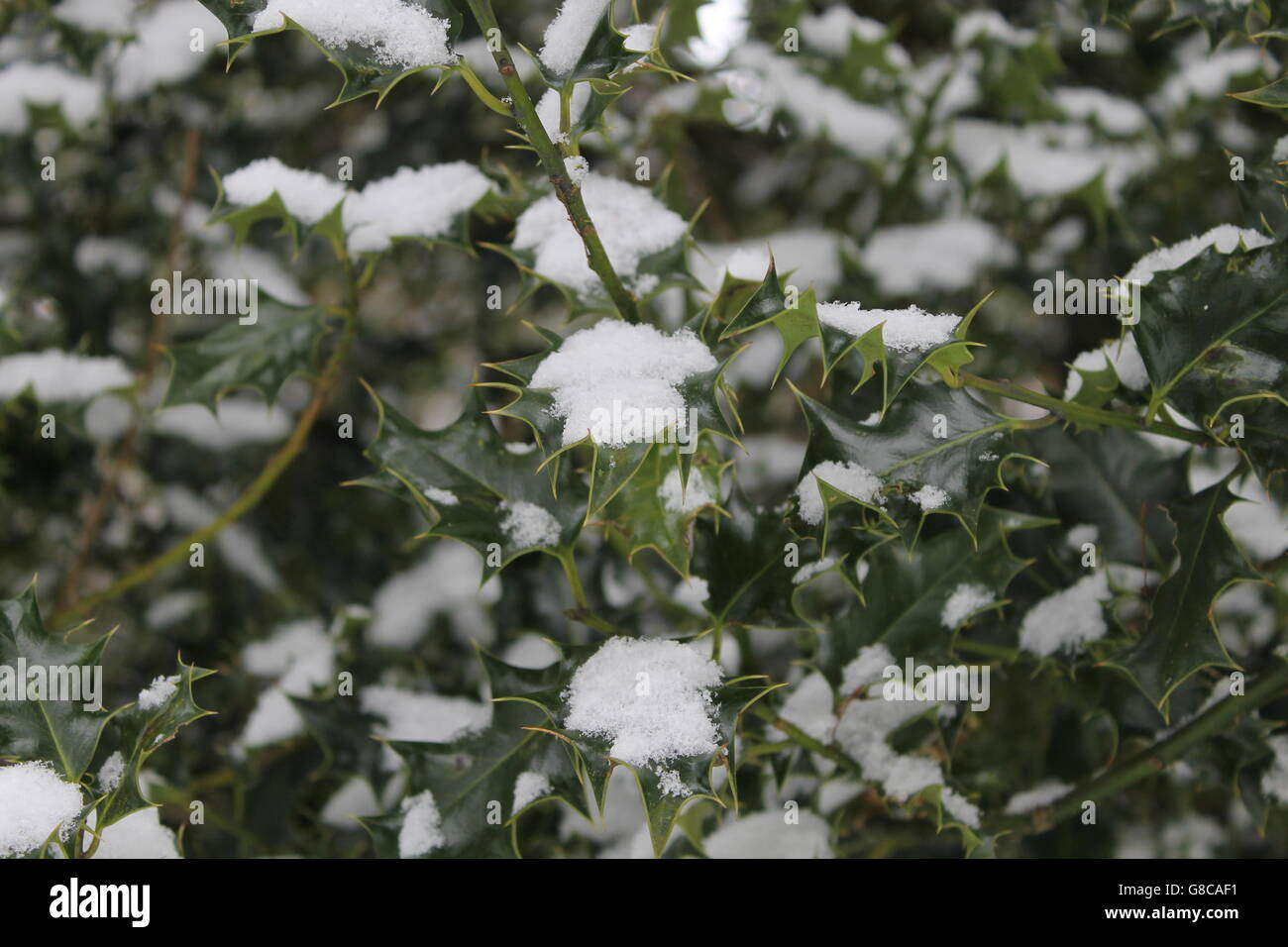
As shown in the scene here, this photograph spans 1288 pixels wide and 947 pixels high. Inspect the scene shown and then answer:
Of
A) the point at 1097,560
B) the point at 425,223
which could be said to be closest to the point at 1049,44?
the point at 1097,560

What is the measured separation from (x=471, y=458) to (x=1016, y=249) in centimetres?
88

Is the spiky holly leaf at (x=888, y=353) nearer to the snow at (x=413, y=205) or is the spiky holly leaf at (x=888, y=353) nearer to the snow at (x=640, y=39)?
the snow at (x=640, y=39)

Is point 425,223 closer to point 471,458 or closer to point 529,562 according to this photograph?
point 471,458

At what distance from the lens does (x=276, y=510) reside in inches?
60.7

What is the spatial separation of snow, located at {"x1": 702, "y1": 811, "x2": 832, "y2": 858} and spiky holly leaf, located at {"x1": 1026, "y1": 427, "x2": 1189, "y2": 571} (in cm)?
38

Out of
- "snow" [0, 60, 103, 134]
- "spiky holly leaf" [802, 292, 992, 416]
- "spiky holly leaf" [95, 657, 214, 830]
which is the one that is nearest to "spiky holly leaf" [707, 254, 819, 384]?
"spiky holly leaf" [802, 292, 992, 416]

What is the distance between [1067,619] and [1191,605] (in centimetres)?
13

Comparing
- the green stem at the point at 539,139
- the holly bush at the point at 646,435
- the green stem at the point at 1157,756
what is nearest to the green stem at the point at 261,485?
the holly bush at the point at 646,435

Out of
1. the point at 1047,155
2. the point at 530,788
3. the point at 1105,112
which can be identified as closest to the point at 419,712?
the point at 530,788

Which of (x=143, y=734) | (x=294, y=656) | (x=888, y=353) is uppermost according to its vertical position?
(x=888, y=353)

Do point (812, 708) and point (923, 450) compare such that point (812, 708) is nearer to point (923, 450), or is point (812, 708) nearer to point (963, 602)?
point (963, 602)

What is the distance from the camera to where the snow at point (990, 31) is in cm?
138

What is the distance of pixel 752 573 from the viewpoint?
85 cm

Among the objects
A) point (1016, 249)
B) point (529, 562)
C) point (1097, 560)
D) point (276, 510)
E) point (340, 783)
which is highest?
point (1016, 249)
